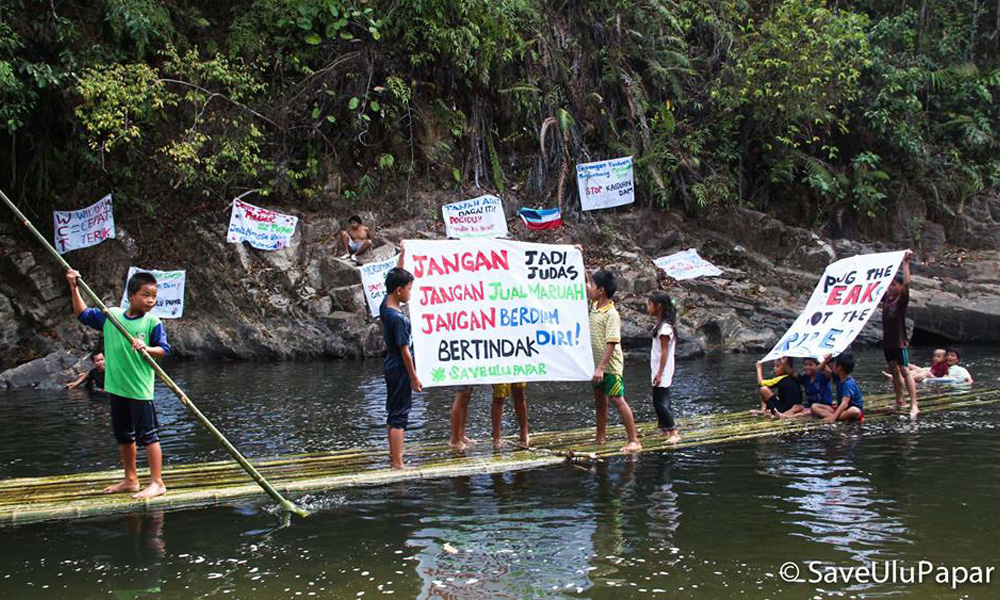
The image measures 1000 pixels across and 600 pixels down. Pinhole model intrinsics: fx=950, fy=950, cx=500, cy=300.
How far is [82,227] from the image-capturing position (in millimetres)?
19750

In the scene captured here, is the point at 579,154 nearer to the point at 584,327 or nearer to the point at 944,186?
the point at 944,186

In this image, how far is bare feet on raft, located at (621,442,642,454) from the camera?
893 cm

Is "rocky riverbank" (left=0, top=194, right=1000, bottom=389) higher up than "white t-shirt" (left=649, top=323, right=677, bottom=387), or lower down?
higher up

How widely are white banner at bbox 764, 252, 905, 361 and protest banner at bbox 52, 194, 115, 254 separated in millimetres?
14597

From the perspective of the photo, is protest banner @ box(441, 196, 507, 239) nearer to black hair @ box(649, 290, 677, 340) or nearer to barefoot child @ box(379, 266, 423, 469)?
black hair @ box(649, 290, 677, 340)

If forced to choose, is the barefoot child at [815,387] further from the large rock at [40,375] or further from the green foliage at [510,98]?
the green foliage at [510,98]

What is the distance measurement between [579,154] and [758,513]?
56.8ft

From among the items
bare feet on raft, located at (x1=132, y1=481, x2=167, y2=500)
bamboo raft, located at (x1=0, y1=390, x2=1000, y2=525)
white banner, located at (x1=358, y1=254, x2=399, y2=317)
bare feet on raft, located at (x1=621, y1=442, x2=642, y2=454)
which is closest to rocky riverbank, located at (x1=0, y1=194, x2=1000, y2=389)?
white banner, located at (x1=358, y1=254, x2=399, y2=317)

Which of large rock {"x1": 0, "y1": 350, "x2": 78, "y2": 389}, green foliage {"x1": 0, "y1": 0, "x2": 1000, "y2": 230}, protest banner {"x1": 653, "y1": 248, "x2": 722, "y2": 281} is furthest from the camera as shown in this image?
protest banner {"x1": 653, "y1": 248, "x2": 722, "y2": 281}

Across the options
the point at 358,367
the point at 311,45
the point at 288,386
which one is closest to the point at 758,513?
the point at 288,386

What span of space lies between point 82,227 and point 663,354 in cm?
1478

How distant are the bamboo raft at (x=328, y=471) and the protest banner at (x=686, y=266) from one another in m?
10.8

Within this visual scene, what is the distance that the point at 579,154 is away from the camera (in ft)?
76.7
